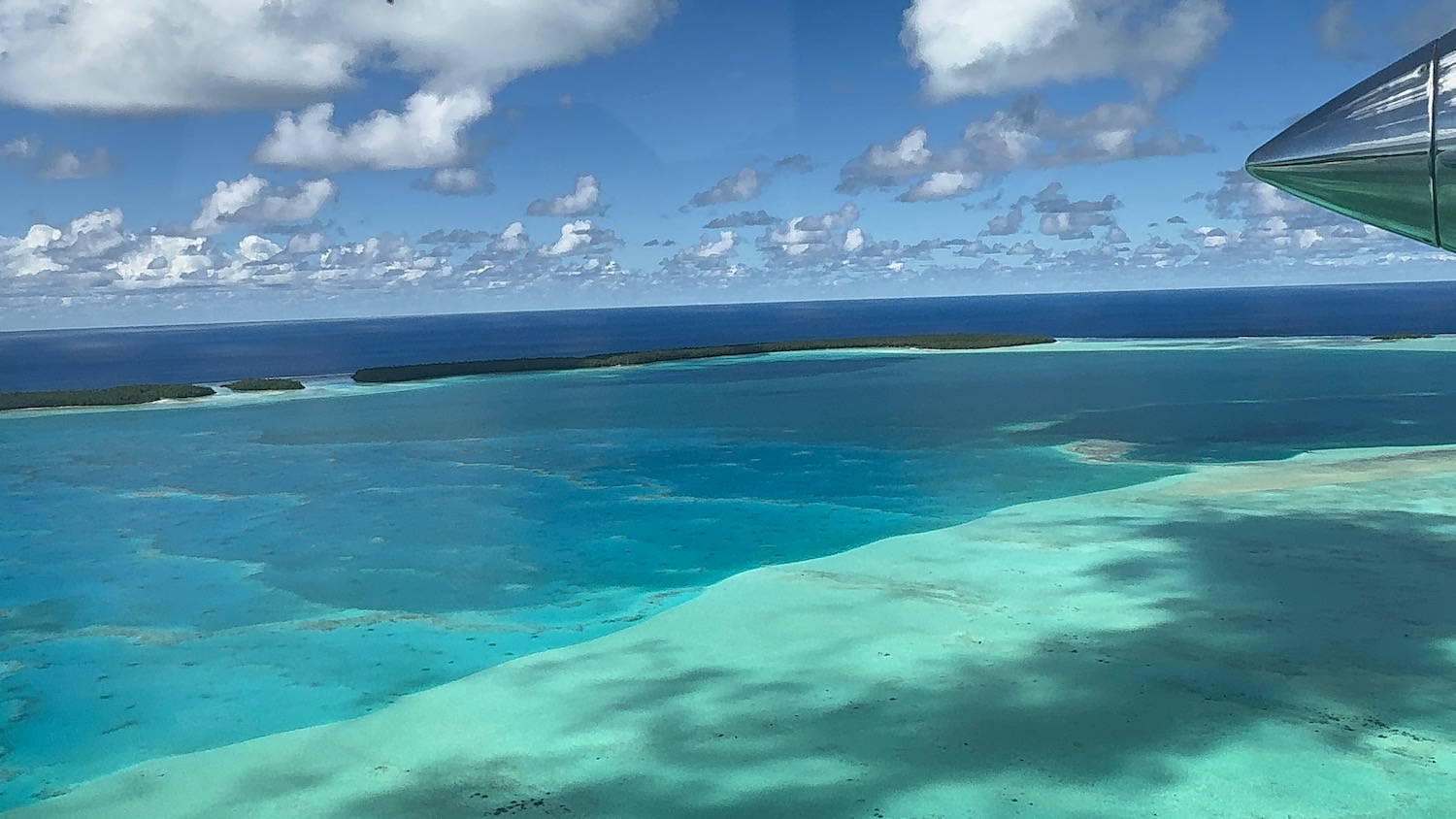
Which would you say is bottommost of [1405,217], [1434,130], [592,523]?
[592,523]

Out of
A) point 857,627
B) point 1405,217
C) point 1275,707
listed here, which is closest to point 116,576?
point 857,627

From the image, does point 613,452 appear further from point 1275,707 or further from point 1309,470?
point 1275,707

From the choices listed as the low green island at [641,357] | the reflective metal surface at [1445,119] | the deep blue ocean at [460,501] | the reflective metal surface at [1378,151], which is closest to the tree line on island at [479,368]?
the low green island at [641,357]

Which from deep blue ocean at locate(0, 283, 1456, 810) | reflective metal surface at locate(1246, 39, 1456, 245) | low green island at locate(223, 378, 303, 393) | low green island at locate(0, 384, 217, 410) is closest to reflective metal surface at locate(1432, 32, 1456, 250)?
reflective metal surface at locate(1246, 39, 1456, 245)

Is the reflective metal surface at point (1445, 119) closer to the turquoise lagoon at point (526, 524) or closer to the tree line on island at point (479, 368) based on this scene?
the turquoise lagoon at point (526, 524)

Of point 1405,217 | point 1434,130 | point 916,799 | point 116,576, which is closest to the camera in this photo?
point 1434,130

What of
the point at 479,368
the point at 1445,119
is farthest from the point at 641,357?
the point at 1445,119

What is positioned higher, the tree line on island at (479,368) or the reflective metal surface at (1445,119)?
the reflective metal surface at (1445,119)
